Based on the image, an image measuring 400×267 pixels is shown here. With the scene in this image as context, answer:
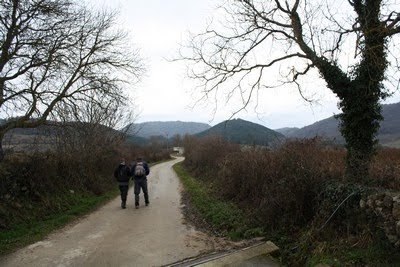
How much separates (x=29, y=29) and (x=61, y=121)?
198 inches

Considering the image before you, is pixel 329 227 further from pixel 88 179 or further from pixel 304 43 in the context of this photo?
pixel 88 179

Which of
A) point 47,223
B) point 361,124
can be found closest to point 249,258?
point 361,124

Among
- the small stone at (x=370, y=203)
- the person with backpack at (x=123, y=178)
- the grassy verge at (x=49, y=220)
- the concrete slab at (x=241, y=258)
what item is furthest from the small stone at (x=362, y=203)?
the person with backpack at (x=123, y=178)

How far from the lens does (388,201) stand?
21.4 feet

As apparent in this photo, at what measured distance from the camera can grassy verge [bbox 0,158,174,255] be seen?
923 cm

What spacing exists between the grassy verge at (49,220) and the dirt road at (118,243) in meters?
0.41

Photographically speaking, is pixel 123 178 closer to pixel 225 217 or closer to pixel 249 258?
pixel 225 217

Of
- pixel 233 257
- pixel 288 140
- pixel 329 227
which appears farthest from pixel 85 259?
pixel 288 140

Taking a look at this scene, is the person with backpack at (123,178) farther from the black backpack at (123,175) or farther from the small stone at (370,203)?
the small stone at (370,203)

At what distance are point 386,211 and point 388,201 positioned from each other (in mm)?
191

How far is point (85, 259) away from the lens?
7730 millimetres

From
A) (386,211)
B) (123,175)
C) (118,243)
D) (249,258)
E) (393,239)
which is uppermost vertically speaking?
(123,175)

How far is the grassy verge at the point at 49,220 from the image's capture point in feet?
30.3

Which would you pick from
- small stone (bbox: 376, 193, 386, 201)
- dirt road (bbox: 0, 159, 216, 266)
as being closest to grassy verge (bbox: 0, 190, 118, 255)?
dirt road (bbox: 0, 159, 216, 266)
